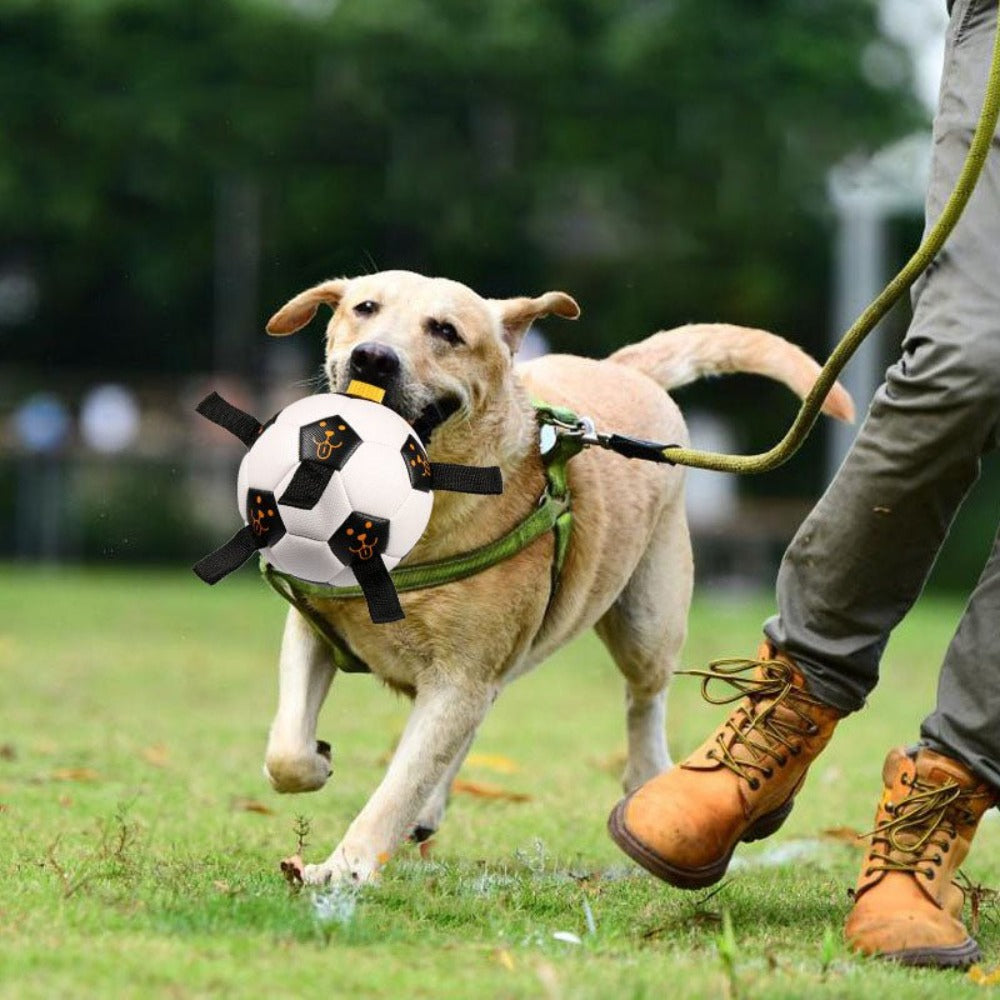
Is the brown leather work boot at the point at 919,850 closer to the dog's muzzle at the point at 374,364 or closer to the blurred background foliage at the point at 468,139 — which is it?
the dog's muzzle at the point at 374,364

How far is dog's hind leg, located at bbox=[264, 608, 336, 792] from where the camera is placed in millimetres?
4207

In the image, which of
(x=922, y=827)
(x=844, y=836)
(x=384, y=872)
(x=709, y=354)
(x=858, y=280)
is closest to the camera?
(x=922, y=827)

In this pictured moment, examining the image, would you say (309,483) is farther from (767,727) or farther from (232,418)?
(767,727)

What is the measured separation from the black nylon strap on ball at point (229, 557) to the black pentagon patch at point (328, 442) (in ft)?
0.74

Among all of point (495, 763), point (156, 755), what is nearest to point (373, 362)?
point (156, 755)

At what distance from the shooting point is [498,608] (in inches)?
167

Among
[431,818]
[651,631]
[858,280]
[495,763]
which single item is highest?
[651,631]

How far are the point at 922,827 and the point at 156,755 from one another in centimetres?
363

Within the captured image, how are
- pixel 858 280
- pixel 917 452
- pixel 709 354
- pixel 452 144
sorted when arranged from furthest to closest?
pixel 452 144, pixel 858 280, pixel 709 354, pixel 917 452

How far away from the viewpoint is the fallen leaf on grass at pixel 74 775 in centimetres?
588

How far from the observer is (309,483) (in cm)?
375

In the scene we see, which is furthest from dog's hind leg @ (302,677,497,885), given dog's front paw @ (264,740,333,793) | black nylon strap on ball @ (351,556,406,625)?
black nylon strap on ball @ (351,556,406,625)

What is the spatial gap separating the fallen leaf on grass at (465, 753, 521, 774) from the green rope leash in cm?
268

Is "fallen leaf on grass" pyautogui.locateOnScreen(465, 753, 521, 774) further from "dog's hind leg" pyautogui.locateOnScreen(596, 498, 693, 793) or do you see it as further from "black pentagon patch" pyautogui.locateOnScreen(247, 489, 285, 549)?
"black pentagon patch" pyautogui.locateOnScreen(247, 489, 285, 549)
